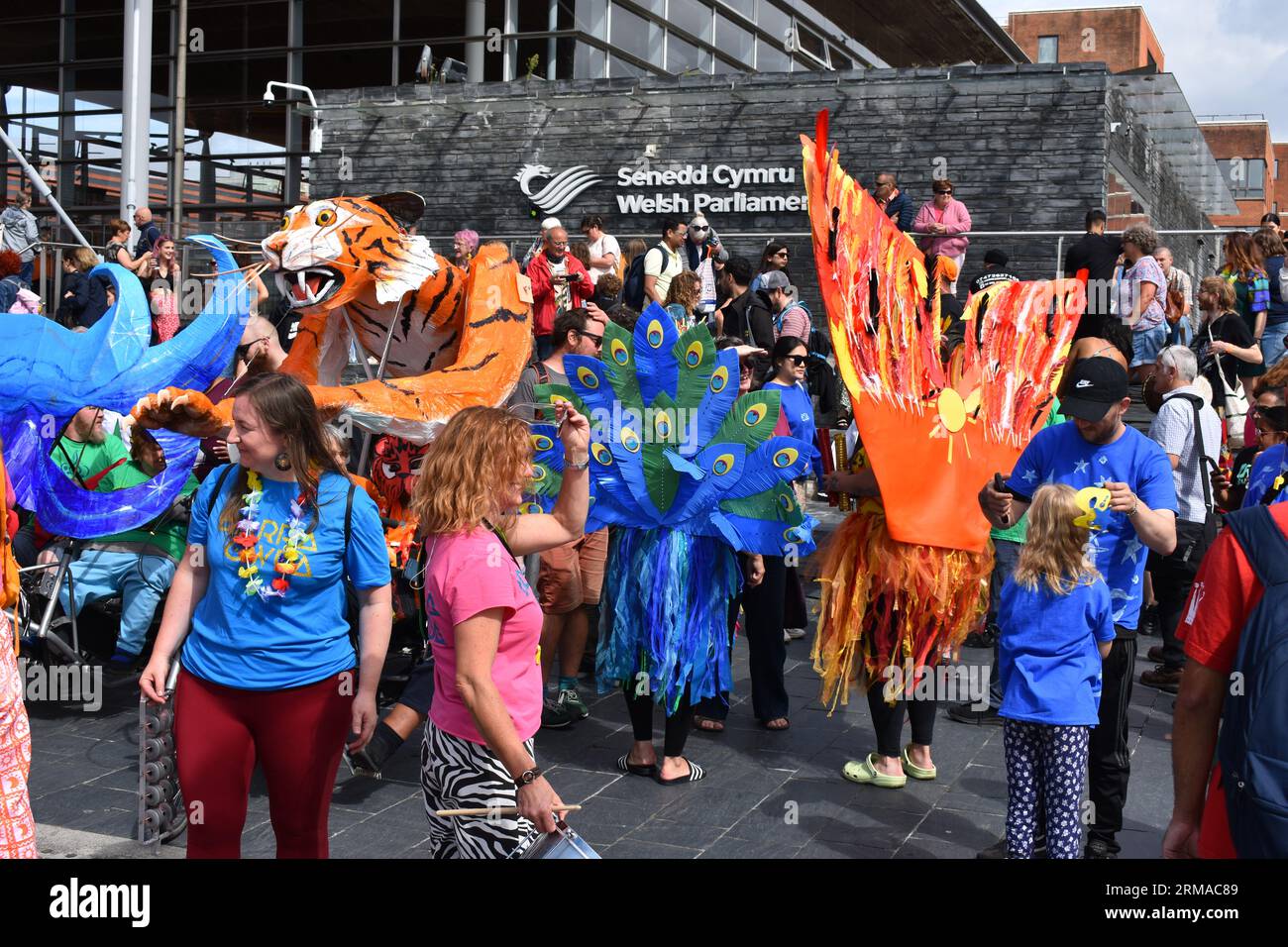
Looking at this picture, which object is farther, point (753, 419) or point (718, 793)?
point (753, 419)

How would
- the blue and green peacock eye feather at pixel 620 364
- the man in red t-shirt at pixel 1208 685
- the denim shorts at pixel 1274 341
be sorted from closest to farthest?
the man in red t-shirt at pixel 1208 685 < the blue and green peacock eye feather at pixel 620 364 < the denim shorts at pixel 1274 341

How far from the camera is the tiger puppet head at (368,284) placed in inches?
218

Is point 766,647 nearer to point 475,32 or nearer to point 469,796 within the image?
point 469,796

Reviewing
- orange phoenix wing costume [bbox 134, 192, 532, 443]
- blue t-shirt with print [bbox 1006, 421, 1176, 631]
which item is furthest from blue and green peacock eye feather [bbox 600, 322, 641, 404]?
blue t-shirt with print [bbox 1006, 421, 1176, 631]

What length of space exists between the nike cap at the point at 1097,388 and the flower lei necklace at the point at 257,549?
8.34 ft

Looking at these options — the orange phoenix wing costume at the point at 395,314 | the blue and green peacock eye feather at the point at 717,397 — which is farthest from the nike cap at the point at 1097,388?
the orange phoenix wing costume at the point at 395,314

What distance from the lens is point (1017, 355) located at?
5.57 m

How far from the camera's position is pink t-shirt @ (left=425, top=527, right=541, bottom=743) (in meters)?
3.06

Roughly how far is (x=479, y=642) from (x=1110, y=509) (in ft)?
7.25

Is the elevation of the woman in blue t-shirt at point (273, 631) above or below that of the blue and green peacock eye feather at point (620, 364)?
below

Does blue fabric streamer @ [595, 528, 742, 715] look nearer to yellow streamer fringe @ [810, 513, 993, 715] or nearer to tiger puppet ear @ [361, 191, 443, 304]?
yellow streamer fringe @ [810, 513, 993, 715]

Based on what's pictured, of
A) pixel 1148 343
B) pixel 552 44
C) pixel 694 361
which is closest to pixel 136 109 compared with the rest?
pixel 552 44

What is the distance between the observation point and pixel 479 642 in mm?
3021

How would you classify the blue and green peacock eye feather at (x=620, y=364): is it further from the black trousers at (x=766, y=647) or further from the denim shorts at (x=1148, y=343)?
the denim shorts at (x=1148, y=343)
